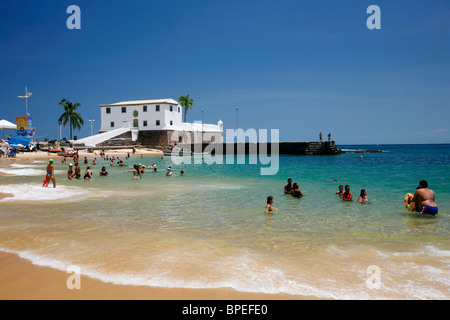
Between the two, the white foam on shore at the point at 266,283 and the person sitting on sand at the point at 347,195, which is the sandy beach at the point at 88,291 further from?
the person sitting on sand at the point at 347,195

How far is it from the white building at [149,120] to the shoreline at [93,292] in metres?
66.8

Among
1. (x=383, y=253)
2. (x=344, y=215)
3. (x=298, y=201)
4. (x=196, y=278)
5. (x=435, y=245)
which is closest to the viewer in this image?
(x=196, y=278)

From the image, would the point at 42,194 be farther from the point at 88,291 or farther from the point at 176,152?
the point at 176,152

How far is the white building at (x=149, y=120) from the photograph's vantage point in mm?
71438

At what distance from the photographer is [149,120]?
72188 millimetres

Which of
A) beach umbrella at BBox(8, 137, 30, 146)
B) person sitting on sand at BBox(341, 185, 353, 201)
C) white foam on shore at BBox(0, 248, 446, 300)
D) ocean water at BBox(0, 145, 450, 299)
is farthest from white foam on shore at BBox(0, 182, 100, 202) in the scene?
beach umbrella at BBox(8, 137, 30, 146)

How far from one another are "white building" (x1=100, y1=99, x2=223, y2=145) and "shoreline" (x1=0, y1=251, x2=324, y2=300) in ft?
219

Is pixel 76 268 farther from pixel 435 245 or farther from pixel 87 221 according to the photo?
pixel 435 245

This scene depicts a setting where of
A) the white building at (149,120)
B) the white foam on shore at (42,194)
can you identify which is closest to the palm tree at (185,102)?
the white building at (149,120)

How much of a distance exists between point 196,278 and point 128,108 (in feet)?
239

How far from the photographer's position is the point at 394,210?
13320mm

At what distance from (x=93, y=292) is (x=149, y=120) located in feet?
229

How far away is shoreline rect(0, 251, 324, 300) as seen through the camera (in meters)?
4.92
